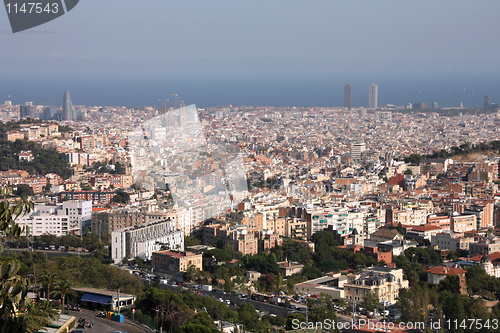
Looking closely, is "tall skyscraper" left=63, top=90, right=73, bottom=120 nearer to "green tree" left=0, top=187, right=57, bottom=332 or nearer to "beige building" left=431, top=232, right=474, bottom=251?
"beige building" left=431, top=232, right=474, bottom=251

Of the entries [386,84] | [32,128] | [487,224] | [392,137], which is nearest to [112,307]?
[487,224]

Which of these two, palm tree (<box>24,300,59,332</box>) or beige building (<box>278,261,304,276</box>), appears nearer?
palm tree (<box>24,300,59,332</box>)

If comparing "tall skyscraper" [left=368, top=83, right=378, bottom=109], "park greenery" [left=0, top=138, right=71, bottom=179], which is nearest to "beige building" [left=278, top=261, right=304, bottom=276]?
"park greenery" [left=0, top=138, right=71, bottom=179]

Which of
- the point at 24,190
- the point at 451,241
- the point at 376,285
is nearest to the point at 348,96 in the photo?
the point at 24,190

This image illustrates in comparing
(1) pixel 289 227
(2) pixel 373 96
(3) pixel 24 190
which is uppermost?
(2) pixel 373 96

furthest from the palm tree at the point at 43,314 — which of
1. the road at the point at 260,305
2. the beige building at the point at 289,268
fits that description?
the beige building at the point at 289,268

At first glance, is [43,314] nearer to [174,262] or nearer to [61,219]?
[174,262]

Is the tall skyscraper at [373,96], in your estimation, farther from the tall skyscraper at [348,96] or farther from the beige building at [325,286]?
the beige building at [325,286]
